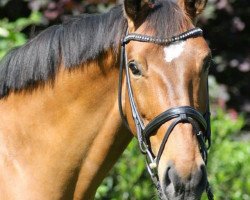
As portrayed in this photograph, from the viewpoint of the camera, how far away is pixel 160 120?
3330 mm

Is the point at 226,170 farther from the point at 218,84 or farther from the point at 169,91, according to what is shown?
the point at 169,91

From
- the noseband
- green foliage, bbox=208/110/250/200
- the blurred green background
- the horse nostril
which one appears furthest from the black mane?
green foliage, bbox=208/110/250/200

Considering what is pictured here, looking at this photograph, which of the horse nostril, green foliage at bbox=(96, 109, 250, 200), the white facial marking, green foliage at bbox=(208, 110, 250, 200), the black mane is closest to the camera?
the horse nostril

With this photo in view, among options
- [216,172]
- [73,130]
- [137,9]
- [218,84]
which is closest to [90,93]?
[73,130]

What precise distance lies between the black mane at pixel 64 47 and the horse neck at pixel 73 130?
6 cm

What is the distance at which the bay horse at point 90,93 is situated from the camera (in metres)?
3.43

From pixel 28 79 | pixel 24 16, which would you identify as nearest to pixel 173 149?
pixel 28 79

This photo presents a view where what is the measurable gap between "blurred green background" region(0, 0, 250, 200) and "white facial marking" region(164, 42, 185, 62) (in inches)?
80.7

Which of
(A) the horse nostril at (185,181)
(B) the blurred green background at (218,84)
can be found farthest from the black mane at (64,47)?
(B) the blurred green background at (218,84)

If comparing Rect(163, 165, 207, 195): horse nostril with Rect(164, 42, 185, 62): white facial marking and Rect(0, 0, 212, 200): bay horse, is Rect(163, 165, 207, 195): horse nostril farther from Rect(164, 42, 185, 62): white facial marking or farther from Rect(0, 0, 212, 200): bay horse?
Rect(164, 42, 185, 62): white facial marking

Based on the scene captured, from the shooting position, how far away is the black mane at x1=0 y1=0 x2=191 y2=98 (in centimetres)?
366

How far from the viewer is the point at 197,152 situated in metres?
3.26

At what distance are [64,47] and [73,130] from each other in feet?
1.44

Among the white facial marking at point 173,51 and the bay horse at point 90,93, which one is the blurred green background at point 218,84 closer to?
the bay horse at point 90,93
